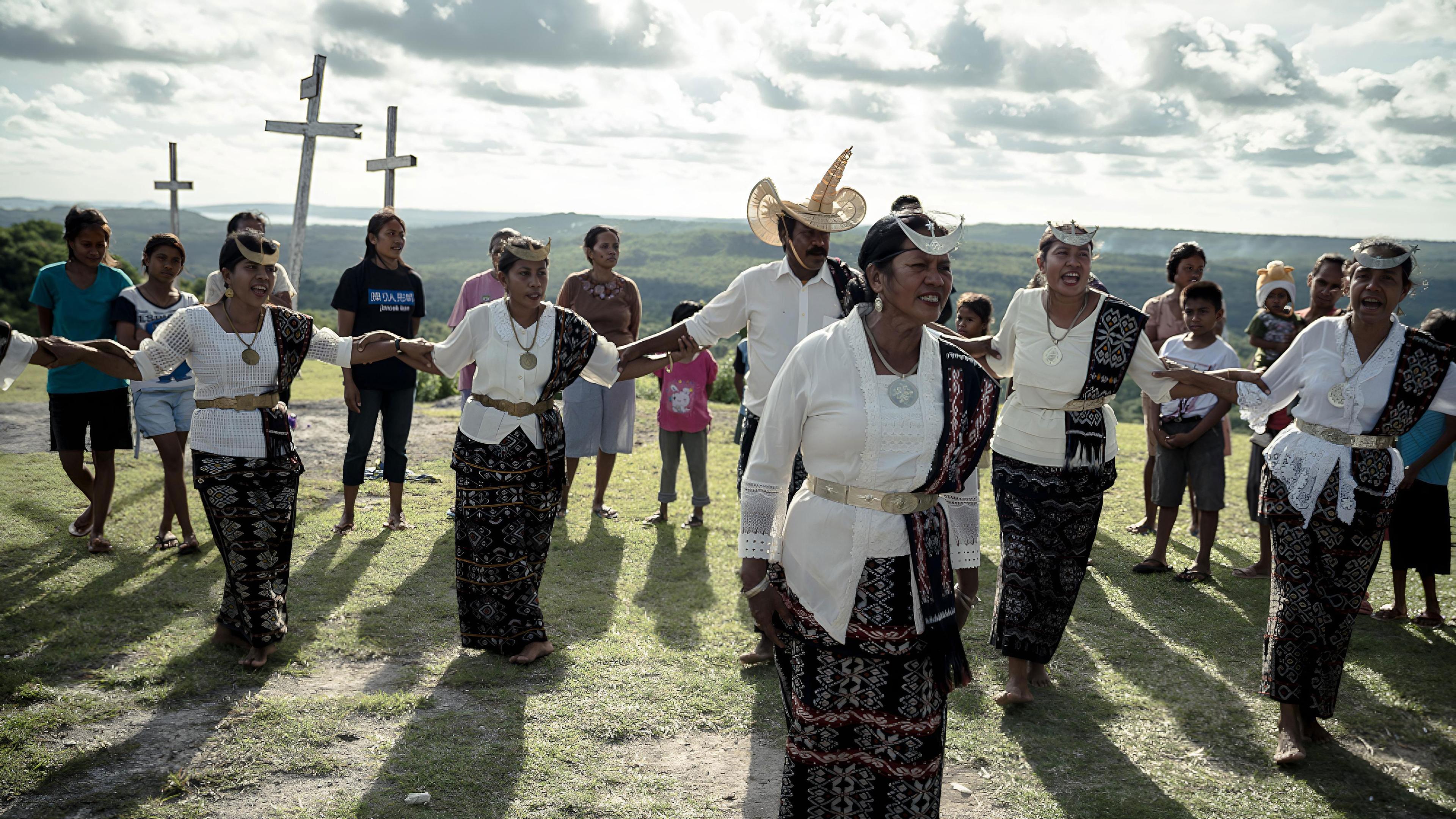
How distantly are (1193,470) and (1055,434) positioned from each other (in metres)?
3.07

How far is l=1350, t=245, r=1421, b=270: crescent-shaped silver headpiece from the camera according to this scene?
4.27 metres

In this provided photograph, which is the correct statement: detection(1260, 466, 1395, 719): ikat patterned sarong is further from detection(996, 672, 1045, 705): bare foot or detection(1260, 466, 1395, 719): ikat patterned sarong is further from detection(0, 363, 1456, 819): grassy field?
detection(996, 672, 1045, 705): bare foot

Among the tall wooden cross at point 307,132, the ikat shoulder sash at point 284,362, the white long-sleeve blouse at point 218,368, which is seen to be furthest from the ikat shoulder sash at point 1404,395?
the tall wooden cross at point 307,132

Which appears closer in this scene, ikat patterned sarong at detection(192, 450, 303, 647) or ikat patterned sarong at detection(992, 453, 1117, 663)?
ikat patterned sarong at detection(992, 453, 1117, 663)

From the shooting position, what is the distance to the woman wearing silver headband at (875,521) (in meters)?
2.95

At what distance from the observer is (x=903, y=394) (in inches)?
116

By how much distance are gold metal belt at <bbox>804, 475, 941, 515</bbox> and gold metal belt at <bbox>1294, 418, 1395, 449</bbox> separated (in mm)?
2498

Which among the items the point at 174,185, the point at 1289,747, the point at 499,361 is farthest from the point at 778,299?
the point at 174,185

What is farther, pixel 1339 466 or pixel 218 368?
pixel 218 368

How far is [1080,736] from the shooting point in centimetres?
451

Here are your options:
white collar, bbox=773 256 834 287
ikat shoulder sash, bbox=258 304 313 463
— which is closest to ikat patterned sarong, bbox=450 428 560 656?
ikat shoulder sash, bbox=258 304 313 463

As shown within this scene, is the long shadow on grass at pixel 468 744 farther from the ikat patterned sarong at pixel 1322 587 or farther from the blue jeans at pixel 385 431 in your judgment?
the ikat patterned sarong at pixel 1322 587

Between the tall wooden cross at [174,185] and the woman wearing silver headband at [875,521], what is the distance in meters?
16.8

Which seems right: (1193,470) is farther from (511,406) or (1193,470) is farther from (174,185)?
(174,185)
